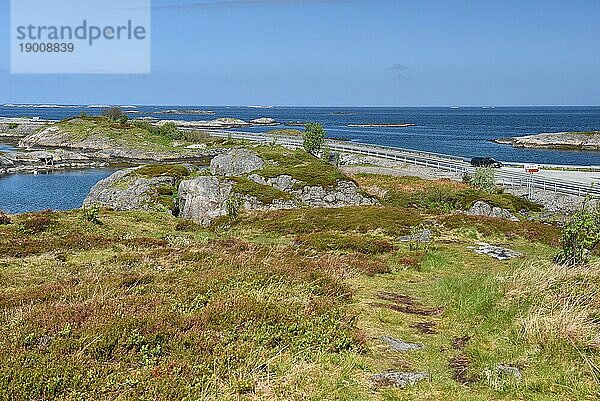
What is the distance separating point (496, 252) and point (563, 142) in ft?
444

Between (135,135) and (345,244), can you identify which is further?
(135,135)

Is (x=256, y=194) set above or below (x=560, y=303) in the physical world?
below

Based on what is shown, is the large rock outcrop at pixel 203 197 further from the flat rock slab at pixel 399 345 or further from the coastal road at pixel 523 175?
the coastal road at pixel 523 175

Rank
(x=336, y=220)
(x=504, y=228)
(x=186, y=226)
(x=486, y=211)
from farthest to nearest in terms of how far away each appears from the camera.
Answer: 1. (x=486, y=211)
2. (x=186, y=226)
3. (x=336, y=220)
4. (x=504, y=228)

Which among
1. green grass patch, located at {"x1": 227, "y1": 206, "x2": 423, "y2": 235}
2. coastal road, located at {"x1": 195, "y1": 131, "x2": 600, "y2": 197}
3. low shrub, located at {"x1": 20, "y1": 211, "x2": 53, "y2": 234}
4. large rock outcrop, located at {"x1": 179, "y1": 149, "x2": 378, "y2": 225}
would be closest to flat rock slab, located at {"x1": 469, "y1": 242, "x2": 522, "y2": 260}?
green grass patch, located at {"x1": 227, "y1": 206, "x2": 423, "y2": 235}

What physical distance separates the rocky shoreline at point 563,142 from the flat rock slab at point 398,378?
142m

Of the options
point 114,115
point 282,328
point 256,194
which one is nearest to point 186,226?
point 256,194

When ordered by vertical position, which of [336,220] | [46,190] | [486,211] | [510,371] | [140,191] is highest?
[510,371]

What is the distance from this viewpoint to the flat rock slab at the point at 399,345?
35.7 ft

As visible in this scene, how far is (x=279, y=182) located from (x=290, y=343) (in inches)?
1346

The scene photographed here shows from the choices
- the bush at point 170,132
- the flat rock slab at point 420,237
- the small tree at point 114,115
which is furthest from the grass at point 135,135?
the flat rock slab at point 420,237

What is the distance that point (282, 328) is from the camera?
427 inches

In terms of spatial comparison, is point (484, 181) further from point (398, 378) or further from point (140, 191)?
point (398, 378)

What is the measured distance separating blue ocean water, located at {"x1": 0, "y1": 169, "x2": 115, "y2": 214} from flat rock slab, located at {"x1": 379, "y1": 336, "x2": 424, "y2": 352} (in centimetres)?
5128
